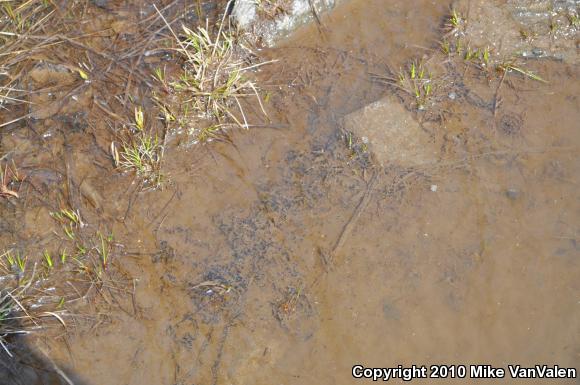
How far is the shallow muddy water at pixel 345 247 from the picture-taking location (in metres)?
3.06

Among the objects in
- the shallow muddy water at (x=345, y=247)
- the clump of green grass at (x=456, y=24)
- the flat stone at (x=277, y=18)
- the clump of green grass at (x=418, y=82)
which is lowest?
the shallow muddy water at (x=345, y=247)

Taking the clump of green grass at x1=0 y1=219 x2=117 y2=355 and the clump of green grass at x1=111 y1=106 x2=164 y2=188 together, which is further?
the clump of green grass at x1=111 y1=106 x2=164 y2=188

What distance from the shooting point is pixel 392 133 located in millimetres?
3768

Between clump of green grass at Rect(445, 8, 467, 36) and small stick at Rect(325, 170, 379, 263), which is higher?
clump of green grass at Rect(445, 8, 467, 36)

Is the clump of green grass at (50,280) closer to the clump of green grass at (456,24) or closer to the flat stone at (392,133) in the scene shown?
the flat stone at (392,133)

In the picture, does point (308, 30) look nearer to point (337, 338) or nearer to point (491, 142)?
point (491, 142)

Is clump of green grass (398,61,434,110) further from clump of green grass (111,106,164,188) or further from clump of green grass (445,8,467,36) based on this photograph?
clump of green grass (111,106,164,188)

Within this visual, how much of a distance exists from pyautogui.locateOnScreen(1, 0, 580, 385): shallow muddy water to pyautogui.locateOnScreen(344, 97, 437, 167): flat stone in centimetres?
7

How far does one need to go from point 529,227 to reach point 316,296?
1322 mm

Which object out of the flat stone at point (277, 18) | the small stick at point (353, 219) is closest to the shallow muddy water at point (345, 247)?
the small stick at point (353, 219)

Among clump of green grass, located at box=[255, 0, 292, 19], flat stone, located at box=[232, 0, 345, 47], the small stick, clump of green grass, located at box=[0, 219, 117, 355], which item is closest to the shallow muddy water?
the small stick

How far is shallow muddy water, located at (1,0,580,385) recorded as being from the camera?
3.06 meters

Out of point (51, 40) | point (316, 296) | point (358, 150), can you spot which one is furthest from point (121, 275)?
point (51, 40)

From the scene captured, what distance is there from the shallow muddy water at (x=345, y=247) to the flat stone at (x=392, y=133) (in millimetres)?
72
